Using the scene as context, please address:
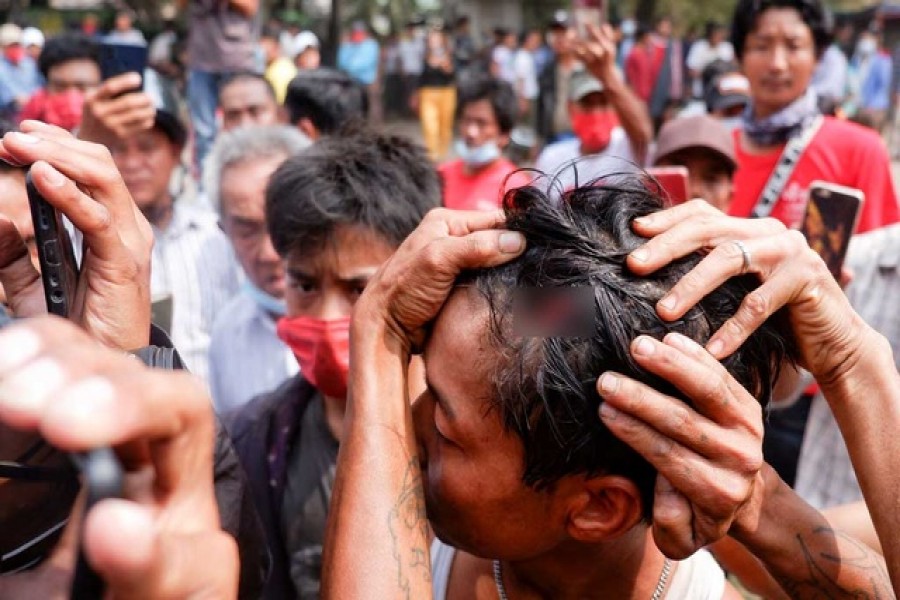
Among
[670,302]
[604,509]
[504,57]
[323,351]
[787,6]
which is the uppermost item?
[787,6]

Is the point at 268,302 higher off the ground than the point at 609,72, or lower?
lower

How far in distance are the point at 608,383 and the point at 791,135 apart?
9.99ft

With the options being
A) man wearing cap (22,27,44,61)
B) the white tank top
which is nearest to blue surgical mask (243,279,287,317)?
the white tank top

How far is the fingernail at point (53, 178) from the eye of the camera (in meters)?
1.32

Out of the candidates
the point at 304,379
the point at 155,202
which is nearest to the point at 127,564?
the point at 304,379

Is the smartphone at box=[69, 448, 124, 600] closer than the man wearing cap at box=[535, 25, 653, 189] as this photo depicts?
Yes

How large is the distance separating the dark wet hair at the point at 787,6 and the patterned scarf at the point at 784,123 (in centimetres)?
29

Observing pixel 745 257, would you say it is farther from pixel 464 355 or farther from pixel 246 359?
pixel 246 359

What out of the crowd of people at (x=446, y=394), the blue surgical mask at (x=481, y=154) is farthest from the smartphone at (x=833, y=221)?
the blue surgical mask at (x=481, y=154)

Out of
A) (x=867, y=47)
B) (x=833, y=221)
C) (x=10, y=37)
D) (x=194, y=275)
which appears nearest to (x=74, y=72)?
(x=194, y=275)

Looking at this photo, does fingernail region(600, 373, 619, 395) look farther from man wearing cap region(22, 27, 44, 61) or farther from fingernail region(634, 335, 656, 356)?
man wearing cap region(22, 27, 44, 61)

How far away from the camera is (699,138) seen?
12.6ft

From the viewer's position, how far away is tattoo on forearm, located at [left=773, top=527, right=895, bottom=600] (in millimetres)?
1668

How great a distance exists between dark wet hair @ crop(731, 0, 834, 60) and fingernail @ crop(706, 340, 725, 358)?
3.22 metres
